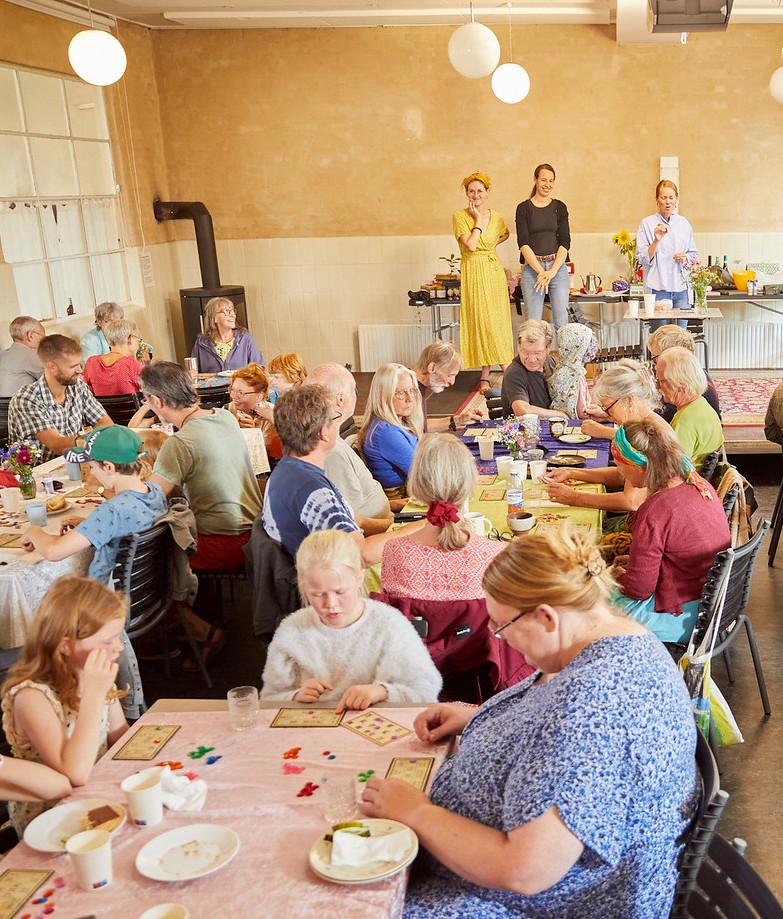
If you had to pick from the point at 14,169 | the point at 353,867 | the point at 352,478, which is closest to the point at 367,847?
the point at 353,867

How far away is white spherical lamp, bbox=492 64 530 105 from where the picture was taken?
343 inches

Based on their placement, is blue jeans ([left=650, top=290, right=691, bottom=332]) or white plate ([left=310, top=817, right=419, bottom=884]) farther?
blue jeans ([left=650, top=290, right=691, bottom=332])

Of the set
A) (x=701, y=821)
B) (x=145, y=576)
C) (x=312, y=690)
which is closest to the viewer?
(x=701, y=821)

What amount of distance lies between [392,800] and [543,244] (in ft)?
26.4

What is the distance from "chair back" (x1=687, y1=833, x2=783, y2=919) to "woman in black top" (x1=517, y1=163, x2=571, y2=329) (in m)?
7.86

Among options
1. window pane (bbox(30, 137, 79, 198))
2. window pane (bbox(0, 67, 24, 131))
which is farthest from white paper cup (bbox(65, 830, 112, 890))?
window pane (bbox(30, 137, 79, 198))

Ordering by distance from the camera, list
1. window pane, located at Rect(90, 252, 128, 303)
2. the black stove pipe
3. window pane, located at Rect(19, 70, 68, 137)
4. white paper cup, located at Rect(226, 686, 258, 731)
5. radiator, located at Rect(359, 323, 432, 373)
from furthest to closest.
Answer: radiator, located at Rect(359, 323, 432, 373)
the black stove pipe
window pane, located at Rect(90, 252, 128, 303)
window pane, located at Rect(19, 70, 68, 137)
white paper cup, located at Rect(226, 686, 258, 731)

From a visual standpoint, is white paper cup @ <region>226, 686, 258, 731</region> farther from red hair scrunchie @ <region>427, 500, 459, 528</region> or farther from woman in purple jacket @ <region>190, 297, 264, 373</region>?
woman in purple jacket @ <region>190, 297, 264, 373</region>

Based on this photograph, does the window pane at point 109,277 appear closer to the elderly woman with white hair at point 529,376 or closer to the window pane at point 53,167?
the window pane at point 53,167

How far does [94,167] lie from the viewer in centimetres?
936

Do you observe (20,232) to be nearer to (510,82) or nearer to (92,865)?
(510,82)

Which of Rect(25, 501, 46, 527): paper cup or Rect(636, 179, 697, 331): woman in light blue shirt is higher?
Rect(636, 179, 697, 331): woman in light blue shirt

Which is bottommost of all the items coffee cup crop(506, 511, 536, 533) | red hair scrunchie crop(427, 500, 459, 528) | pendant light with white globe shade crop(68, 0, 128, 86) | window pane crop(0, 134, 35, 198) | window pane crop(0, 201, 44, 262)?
coffee cup crop(506, 511, 536, 533)

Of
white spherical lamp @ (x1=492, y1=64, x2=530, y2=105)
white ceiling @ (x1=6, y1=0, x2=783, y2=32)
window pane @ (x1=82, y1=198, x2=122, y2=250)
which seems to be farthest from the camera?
window pane @ (x1=82, y1=198, x2=122, y2=250)
